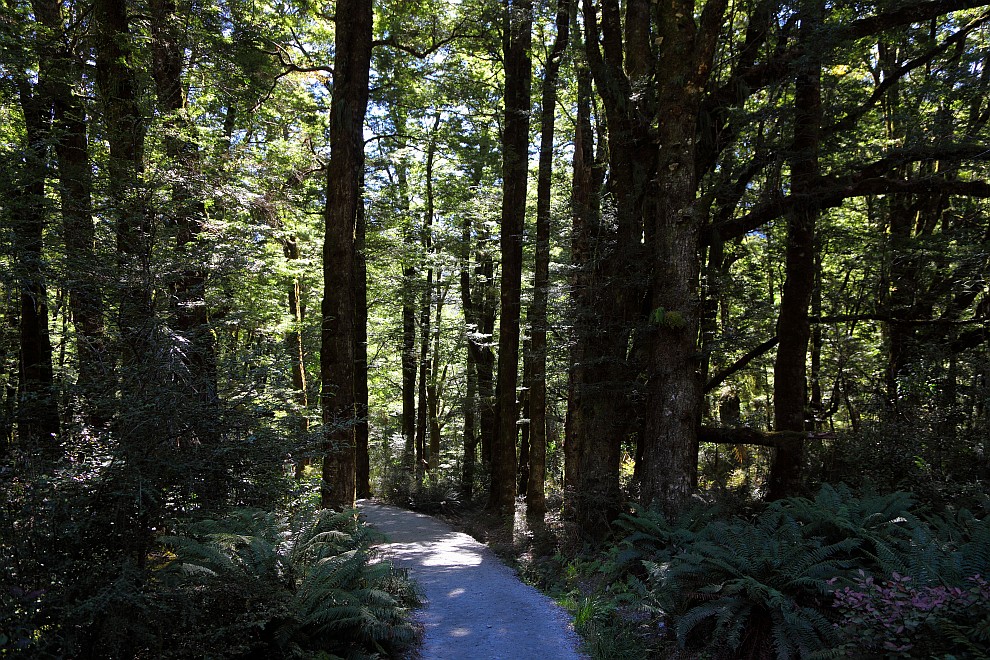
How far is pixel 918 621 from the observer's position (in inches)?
140

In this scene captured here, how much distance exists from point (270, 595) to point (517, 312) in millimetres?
8842

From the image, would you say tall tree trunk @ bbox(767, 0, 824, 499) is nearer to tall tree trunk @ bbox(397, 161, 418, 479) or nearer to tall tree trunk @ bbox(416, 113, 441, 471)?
tall tree trunk @ bbox(416, 113, 441, 471)

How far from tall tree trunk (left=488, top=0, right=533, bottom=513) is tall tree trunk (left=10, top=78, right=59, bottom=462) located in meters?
8.27

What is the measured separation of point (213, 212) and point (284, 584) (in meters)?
9.05

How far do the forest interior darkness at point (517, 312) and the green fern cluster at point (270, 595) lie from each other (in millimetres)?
38

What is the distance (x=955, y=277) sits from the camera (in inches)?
411

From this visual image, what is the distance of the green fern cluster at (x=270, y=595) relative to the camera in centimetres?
431

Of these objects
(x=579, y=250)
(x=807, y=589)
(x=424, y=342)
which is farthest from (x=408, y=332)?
(x=807, y=589)

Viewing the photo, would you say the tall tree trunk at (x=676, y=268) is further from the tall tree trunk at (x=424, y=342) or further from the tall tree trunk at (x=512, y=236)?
the tall tree trunk at (x=424, y=342)

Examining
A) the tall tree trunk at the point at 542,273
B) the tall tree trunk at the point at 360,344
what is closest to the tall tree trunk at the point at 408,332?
the tall tree trunk at the point at 360,344

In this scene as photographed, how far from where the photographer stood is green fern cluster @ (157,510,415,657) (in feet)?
14.1

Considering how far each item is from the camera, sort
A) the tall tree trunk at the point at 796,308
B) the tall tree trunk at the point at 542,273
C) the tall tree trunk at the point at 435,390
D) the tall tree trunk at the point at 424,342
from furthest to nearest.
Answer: the tall tree trunk at the point at 435,390
the tall tree trunk at the point at 424,342
the tall tree trunk at the point at 542,273
the tall tree trunk at the point at 796,308

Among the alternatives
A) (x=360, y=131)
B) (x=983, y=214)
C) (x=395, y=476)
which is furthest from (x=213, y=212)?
(x=983, y=214)

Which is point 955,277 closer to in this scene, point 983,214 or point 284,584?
point 983,214
